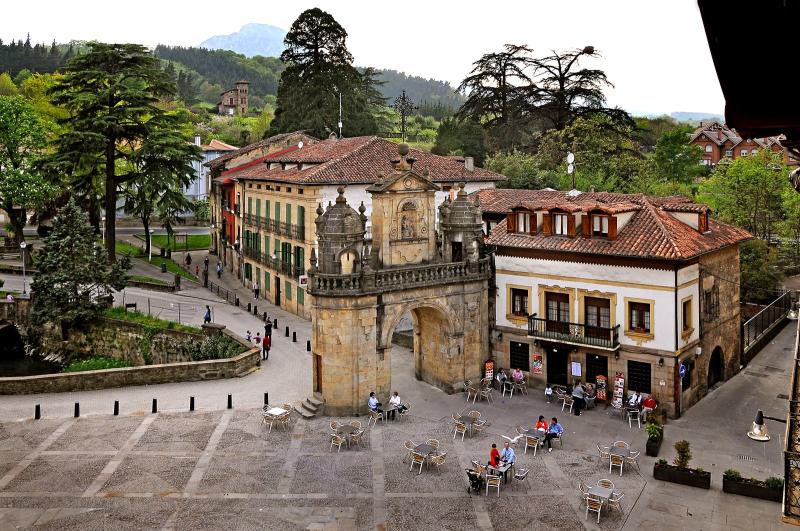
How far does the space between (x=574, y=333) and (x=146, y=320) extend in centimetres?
2557

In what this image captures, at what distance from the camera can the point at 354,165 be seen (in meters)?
48.6

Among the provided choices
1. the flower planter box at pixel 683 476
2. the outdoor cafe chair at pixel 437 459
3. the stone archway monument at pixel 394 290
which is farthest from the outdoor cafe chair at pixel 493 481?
the stone archway monument at pixel 394 290

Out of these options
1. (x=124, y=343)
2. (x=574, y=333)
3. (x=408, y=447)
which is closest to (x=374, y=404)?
(x=408, y=447)

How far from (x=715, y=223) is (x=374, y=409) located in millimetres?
19629

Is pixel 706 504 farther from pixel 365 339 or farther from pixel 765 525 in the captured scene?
pixel 365 339

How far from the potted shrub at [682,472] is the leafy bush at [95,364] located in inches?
1175

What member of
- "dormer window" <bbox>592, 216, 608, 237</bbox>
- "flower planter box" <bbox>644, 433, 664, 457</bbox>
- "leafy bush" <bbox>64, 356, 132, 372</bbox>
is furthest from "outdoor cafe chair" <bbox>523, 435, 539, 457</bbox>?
"leafy bush" <bbox>64, 356, 132, 372</bbox>

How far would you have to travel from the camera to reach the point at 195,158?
5678 centimetres

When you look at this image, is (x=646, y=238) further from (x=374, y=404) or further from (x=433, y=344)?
(x=374, y=404)

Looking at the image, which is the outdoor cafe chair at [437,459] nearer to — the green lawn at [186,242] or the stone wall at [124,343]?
the stone wall at [124,343]

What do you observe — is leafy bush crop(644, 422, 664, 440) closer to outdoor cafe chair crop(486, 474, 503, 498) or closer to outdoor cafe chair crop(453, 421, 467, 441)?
outdoor cafe chair crop(486, 474, 503, 498)

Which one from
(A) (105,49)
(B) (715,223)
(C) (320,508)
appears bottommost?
(C) (320,508)

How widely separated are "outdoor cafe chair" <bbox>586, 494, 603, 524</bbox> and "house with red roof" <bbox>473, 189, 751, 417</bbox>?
30.5ft

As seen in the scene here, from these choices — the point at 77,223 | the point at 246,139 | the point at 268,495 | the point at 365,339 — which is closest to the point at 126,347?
the point at 77,223
